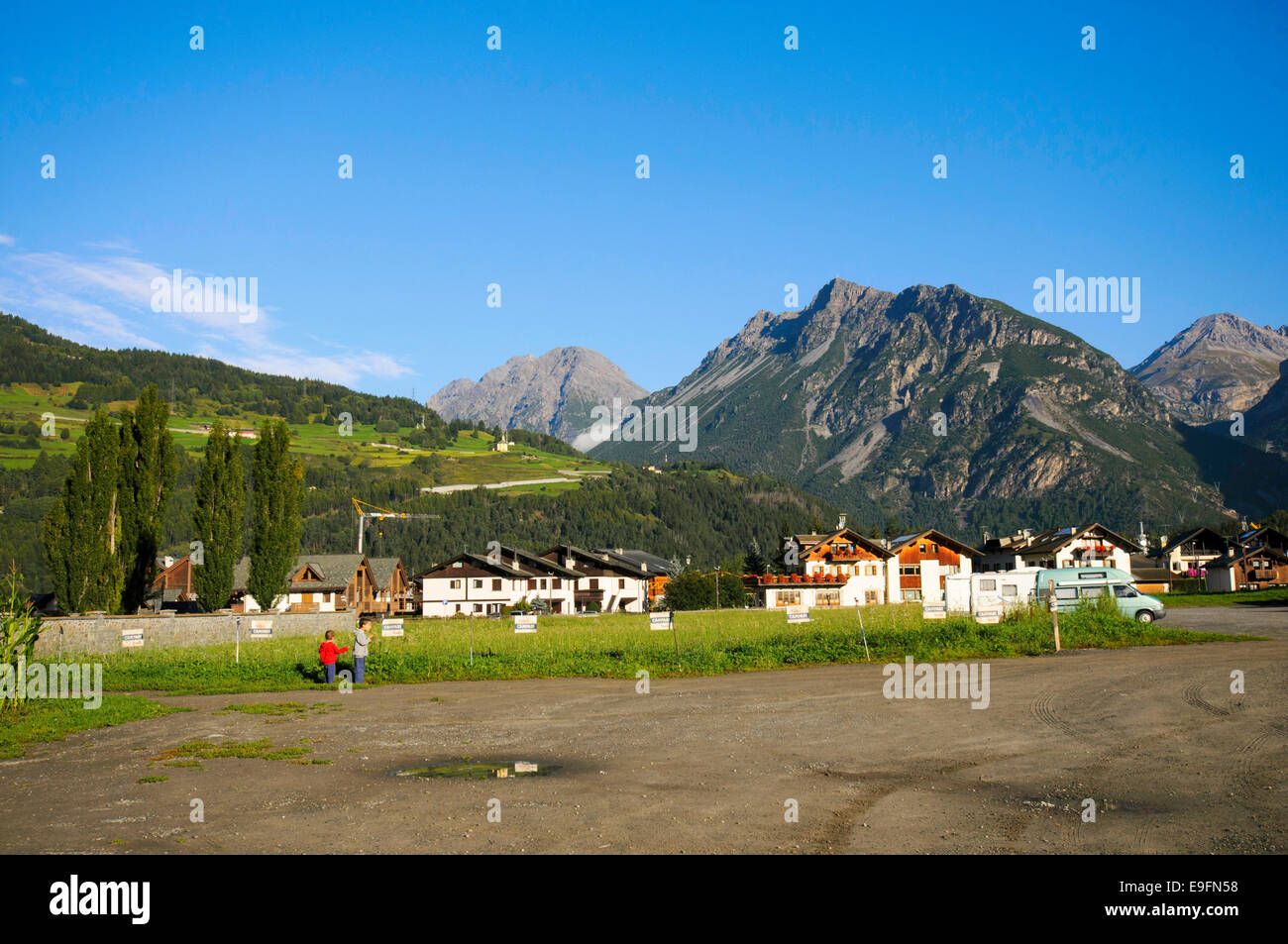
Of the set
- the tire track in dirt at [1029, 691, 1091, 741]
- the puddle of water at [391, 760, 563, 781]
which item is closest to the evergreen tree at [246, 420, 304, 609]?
the puddle of water at [391, 760, 563, 781]

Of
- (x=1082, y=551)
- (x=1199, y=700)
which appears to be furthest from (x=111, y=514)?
(x=1082, y=551)

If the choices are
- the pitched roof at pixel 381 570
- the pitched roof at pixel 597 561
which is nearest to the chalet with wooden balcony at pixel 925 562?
the pitched roof at pixel 597 561

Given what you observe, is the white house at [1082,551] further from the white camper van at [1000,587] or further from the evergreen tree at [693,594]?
the white camper van at [1000,587]

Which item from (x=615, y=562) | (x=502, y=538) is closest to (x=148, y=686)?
(x=615, y=562)

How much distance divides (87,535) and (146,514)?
328cm

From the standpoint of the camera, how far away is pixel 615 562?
102 m

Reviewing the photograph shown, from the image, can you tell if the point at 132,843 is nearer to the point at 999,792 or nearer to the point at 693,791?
the point at 693,791

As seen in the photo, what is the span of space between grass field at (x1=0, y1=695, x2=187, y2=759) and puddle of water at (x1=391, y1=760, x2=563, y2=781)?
7402 millimetres

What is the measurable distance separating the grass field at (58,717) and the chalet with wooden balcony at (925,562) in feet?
272

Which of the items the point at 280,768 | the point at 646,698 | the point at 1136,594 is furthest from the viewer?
the point at 1136,594

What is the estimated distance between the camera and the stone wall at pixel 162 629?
36438 mm

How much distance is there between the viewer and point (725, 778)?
11.7 meters

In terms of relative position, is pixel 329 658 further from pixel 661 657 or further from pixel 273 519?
pixel 273 519
